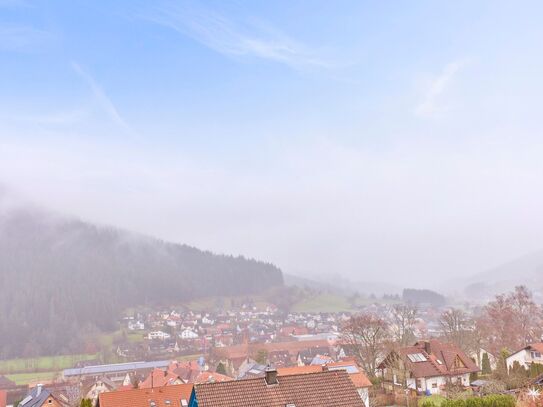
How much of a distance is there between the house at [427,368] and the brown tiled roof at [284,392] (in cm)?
2295

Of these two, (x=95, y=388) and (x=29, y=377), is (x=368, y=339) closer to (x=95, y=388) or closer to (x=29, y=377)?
(x=95, y=388)

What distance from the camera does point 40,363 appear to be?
5443 inches

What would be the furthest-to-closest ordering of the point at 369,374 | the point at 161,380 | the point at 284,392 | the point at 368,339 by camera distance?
1. the point at 161,380
2. the point at 368,339
3. the point at 369,374
4. the point at 284,392

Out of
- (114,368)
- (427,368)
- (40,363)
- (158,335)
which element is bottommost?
(40,363)

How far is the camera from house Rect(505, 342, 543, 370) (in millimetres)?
55781

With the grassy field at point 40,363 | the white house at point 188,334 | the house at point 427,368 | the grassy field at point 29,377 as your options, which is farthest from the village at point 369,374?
the white house at point 188,334

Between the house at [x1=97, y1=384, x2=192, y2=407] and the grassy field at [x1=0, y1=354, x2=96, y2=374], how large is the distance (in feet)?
298

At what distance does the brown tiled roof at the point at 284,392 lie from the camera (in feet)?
88.0

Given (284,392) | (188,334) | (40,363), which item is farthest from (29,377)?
(284,392)

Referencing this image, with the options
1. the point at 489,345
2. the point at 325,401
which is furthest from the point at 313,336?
the point at 325,401

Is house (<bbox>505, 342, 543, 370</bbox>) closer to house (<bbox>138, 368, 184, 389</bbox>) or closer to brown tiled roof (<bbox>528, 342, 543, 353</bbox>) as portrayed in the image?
brown tiled roof (<bbox>528, 342, 543, 353</bbox>)

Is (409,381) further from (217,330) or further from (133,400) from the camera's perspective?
(217,330)

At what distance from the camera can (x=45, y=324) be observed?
193625mm

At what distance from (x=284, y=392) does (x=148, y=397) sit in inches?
811
